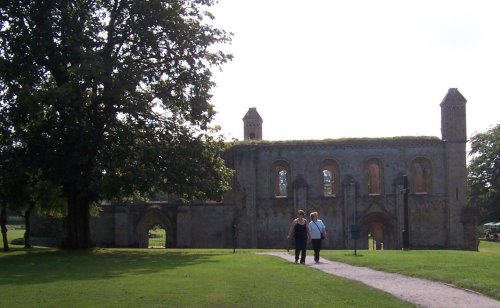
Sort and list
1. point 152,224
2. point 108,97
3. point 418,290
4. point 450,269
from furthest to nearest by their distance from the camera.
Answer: point 152,224 → point 108,97 → point 450,269 → point 418,290

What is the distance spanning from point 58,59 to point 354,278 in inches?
681

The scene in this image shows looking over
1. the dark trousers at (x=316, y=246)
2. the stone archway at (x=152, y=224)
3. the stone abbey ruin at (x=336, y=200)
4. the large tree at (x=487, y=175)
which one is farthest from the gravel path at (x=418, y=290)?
the large tree at (x=487, y=175)

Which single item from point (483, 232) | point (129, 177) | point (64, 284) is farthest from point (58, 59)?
point (483, 232)

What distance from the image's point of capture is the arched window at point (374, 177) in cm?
4478

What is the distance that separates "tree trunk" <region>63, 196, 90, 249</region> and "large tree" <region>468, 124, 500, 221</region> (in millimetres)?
43857

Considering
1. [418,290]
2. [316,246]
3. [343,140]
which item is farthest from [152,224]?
[418,290]

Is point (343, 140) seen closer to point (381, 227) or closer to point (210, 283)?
point (381, 227)

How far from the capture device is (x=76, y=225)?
1190 inches

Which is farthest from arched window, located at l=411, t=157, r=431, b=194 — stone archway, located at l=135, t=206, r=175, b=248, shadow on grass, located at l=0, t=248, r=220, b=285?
shadow on grass, located at l=0, t=248, r=220, b=285

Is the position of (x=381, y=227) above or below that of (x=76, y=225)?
below

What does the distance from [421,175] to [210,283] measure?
32.8 metres

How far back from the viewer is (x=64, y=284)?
49.7ft

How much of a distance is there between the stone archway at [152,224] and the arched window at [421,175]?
55.1 ft

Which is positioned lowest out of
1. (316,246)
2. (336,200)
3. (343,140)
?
(316,246)
